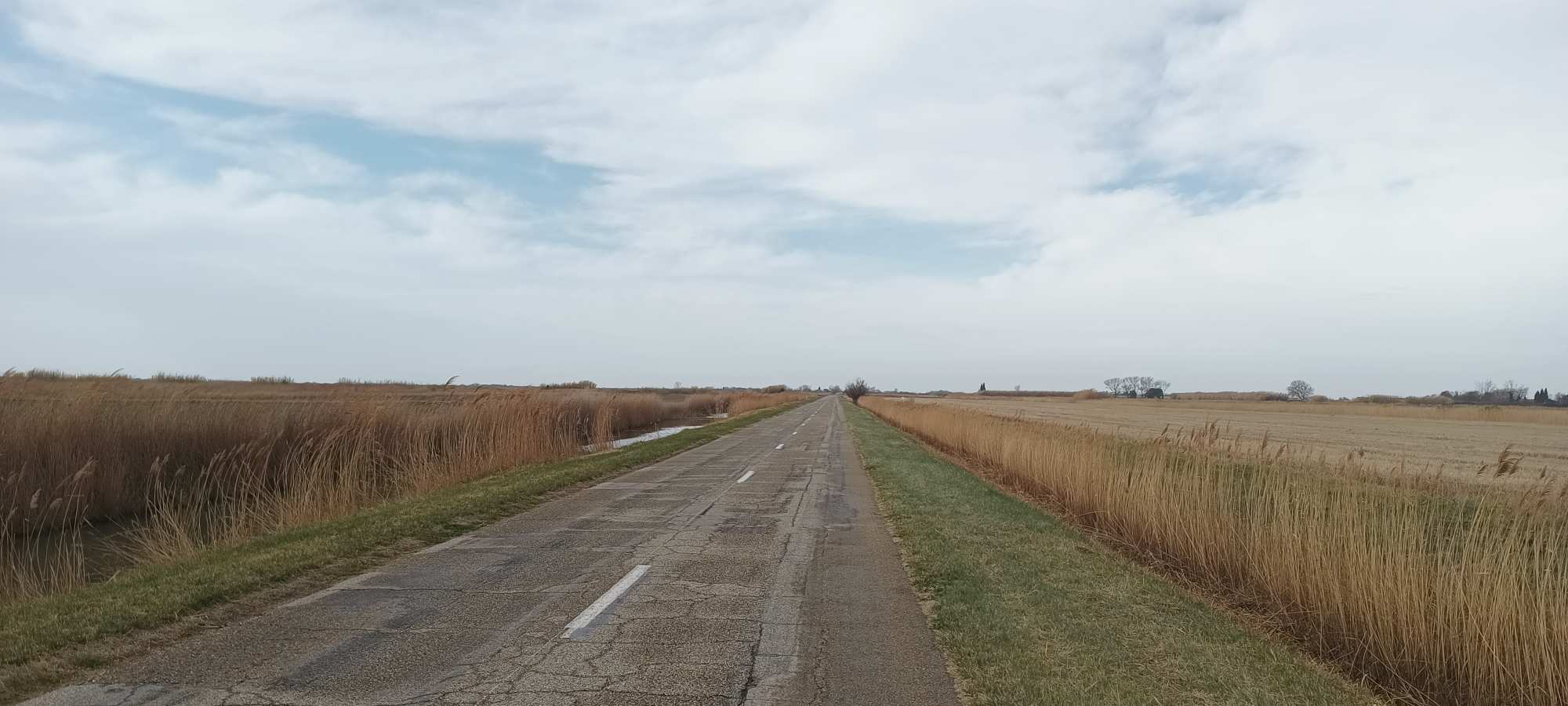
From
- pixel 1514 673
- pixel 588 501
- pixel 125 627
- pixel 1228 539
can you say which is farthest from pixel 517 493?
pixel 1514 673

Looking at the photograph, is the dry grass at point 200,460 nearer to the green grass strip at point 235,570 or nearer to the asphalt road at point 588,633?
the green grass strip at point 235,570

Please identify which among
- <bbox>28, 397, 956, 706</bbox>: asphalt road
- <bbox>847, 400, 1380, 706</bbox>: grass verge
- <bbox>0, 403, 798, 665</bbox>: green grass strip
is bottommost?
<bbox>847, 400, 1380, 706</bbox>: grass verge

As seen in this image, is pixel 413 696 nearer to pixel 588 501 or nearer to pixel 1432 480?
pixel 588 501

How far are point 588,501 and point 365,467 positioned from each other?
19.8ft

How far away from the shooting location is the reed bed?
4762mm

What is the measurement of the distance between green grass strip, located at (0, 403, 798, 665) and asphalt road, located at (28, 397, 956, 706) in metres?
0.60

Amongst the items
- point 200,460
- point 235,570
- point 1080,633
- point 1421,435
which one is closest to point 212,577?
point 235,570

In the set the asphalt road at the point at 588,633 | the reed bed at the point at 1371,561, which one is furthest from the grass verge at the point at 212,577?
the reed bed at the point at 1371,561

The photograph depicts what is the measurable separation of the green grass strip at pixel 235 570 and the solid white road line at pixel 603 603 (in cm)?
271

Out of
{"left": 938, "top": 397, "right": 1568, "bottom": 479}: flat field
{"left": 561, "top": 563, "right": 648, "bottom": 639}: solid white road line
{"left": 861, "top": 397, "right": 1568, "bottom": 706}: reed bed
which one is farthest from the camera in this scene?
{"left": 938, "top": 397, "right": 1568, "bottom": 479}: flat field

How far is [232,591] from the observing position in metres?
6.23

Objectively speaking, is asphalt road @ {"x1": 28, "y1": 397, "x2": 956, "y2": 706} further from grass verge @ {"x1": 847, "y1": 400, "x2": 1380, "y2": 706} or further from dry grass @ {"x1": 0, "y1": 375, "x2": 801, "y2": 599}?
dry grass @ {"x1": 0, "y1": 375, "x2": 801, "y2": 599}

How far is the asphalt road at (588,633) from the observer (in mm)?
4301

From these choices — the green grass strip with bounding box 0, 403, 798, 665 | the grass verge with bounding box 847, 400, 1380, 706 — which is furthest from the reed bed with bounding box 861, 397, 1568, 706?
the green grass strip with bounding box 0, 403, 798, 665
